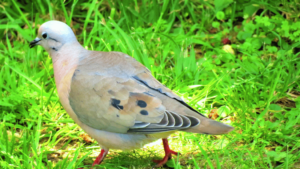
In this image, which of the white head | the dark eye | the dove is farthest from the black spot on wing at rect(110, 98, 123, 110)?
the dark eye

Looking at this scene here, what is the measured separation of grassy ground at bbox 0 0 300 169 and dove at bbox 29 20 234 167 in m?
0.25

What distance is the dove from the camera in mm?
2609

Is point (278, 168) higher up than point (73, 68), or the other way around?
point (73, 68)

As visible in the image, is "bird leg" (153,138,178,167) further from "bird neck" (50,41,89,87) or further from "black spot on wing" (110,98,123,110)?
"bird neck" (50,41,89,87)

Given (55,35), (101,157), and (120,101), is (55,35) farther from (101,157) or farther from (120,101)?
(101,157)

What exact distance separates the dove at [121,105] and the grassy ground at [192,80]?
25 cm

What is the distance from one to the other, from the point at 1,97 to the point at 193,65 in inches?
69.2

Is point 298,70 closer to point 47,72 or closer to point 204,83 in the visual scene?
point 204,83

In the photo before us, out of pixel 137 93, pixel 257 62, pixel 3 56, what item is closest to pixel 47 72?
pixel 3 56

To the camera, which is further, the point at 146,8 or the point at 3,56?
the point at 146,8

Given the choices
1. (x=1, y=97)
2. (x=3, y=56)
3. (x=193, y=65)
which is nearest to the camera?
(x=1, y=97)

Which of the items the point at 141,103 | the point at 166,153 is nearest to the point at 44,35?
the point at 141,103

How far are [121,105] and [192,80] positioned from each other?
1.20 metres

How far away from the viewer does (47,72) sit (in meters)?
3.70
